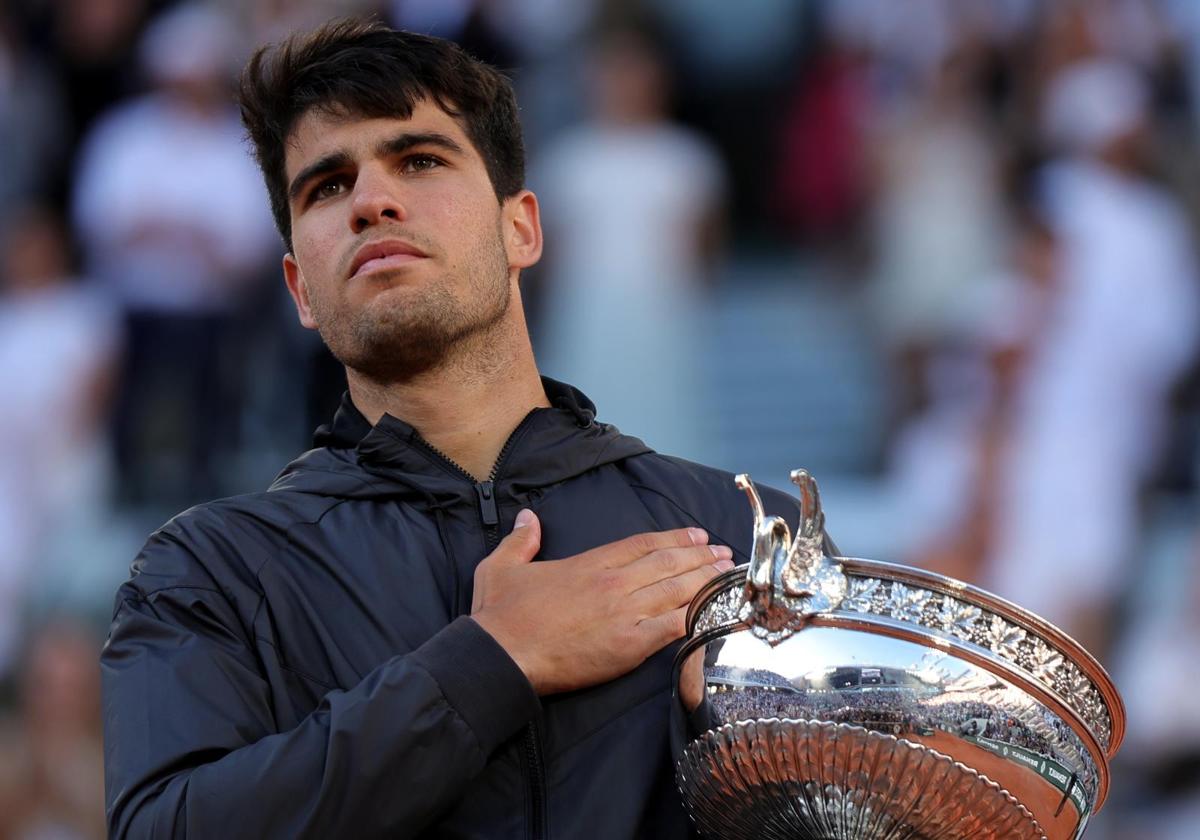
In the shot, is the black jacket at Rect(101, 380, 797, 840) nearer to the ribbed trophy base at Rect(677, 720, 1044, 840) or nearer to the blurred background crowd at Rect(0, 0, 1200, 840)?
the ribbed trophy base at Rect(677, 720, 1044, 840)

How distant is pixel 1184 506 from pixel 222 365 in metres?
3.31

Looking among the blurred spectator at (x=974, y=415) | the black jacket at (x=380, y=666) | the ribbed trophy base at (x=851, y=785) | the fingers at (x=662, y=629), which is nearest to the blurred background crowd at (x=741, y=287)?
the blurred spectator at (x=974, y=415)

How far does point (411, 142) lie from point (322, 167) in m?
0.11

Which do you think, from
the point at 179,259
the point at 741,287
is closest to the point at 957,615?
the point at 741,287

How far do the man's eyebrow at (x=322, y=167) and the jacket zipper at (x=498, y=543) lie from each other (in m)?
0.35

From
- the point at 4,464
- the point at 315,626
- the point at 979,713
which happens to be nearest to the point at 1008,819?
the point at 979,713

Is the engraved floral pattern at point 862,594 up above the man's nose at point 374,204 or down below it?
below

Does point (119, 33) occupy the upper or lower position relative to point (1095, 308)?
upper

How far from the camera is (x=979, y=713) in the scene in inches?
69.6

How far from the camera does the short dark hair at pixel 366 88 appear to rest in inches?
96.0

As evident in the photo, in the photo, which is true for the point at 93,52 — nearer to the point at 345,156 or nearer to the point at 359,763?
the point at 345,156

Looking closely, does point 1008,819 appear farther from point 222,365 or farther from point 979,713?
point 222,365

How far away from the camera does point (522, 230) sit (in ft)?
8.71

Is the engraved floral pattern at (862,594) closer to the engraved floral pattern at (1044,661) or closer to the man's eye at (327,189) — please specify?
the engraved floral pattern at (1044,661)
